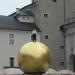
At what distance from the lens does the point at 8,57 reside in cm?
4531

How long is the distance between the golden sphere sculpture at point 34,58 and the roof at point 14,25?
43417 millimetres

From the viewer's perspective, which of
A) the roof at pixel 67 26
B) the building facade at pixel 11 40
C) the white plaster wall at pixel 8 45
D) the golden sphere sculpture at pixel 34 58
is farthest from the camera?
the roof at pixel 67 26

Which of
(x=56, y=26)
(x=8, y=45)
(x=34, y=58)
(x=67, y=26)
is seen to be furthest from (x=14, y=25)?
(x=34, y=58)

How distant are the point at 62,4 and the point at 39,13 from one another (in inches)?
135

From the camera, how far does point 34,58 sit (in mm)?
2520

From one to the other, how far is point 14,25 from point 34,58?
44854 millimetres

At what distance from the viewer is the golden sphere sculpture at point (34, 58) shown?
98.6 inches

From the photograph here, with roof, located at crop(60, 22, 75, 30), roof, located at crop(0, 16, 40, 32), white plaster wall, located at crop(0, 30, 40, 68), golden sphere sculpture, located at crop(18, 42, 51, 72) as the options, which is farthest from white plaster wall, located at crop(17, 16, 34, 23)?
golden sphere sculpture, located at crop(18, 42, 51, 72)

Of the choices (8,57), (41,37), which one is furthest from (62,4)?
(8,57)

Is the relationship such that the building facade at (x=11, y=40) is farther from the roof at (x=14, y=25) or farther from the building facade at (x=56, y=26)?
the building facade at (x=56, y=26)

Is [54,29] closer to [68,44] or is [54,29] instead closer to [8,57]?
[68,44]

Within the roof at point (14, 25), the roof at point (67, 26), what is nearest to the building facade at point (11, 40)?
the roof at point (14, 25)

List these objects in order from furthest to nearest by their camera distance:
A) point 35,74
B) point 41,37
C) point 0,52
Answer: point 41,37 < point 0,52 < point 35,74

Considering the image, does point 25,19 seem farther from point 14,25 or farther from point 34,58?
point 34,58
